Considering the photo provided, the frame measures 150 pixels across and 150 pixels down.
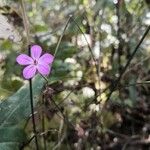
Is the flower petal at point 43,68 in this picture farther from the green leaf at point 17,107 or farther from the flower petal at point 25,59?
the green leaf at point 17,107

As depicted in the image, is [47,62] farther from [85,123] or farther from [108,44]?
[108,44]

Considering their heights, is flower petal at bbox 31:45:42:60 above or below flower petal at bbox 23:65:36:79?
above

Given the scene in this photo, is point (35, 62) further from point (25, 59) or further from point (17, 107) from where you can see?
point (17, 107)

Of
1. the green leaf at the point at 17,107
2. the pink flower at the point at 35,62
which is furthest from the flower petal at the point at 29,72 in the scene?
the green leaf at the point at 17,107

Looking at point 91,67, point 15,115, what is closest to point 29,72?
point 15,115

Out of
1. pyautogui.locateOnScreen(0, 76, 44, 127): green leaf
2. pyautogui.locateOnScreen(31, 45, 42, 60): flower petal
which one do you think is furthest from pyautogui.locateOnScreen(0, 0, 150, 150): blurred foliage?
pyautogui.locateOnScreen(31, 45, 42, 60): flower petal

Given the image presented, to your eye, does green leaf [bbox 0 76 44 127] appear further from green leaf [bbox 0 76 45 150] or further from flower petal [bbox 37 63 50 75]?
flower petal [bbox 37 63 50 75]
